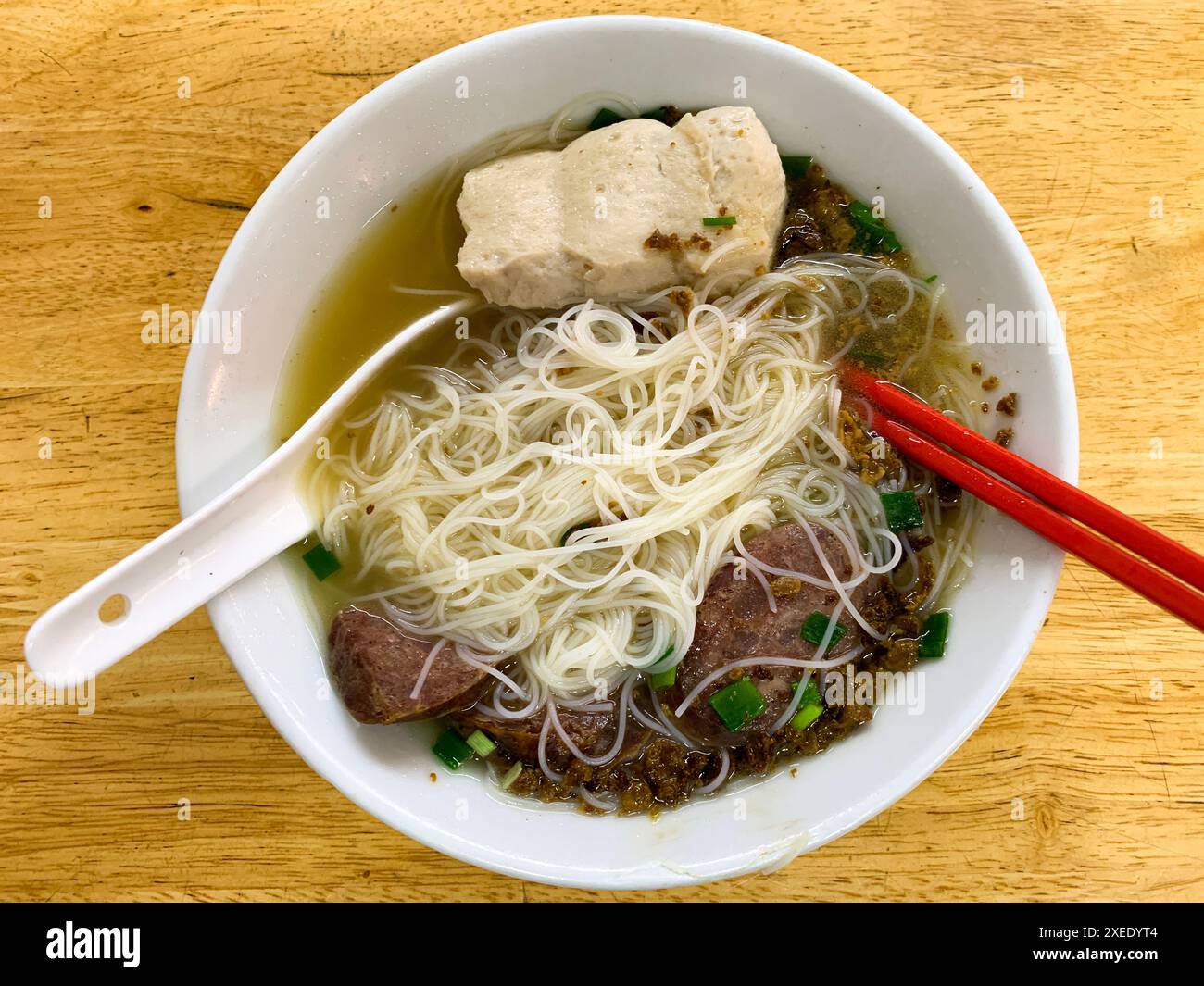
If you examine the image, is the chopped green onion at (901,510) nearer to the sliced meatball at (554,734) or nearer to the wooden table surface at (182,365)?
the wooden table surface at (182,365)

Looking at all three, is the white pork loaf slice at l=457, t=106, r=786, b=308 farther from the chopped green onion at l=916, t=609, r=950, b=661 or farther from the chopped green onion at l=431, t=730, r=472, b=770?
the chopped green onion at l=431, t=730, r=472, b=770

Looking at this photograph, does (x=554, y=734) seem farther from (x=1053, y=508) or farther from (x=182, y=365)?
(x=182, y=365)

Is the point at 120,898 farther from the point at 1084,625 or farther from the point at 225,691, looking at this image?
the point at 1084,625

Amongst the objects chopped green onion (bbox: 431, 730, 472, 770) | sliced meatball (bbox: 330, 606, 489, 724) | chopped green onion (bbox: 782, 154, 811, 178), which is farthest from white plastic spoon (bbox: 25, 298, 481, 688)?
chopped green onion (bbox: 782, 154, 811, 178)

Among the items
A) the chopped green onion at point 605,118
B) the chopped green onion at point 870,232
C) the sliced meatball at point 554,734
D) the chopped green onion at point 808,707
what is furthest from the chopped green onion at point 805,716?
the chopped green onion at point 605,118

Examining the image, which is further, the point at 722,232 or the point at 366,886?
the point at 366,886
